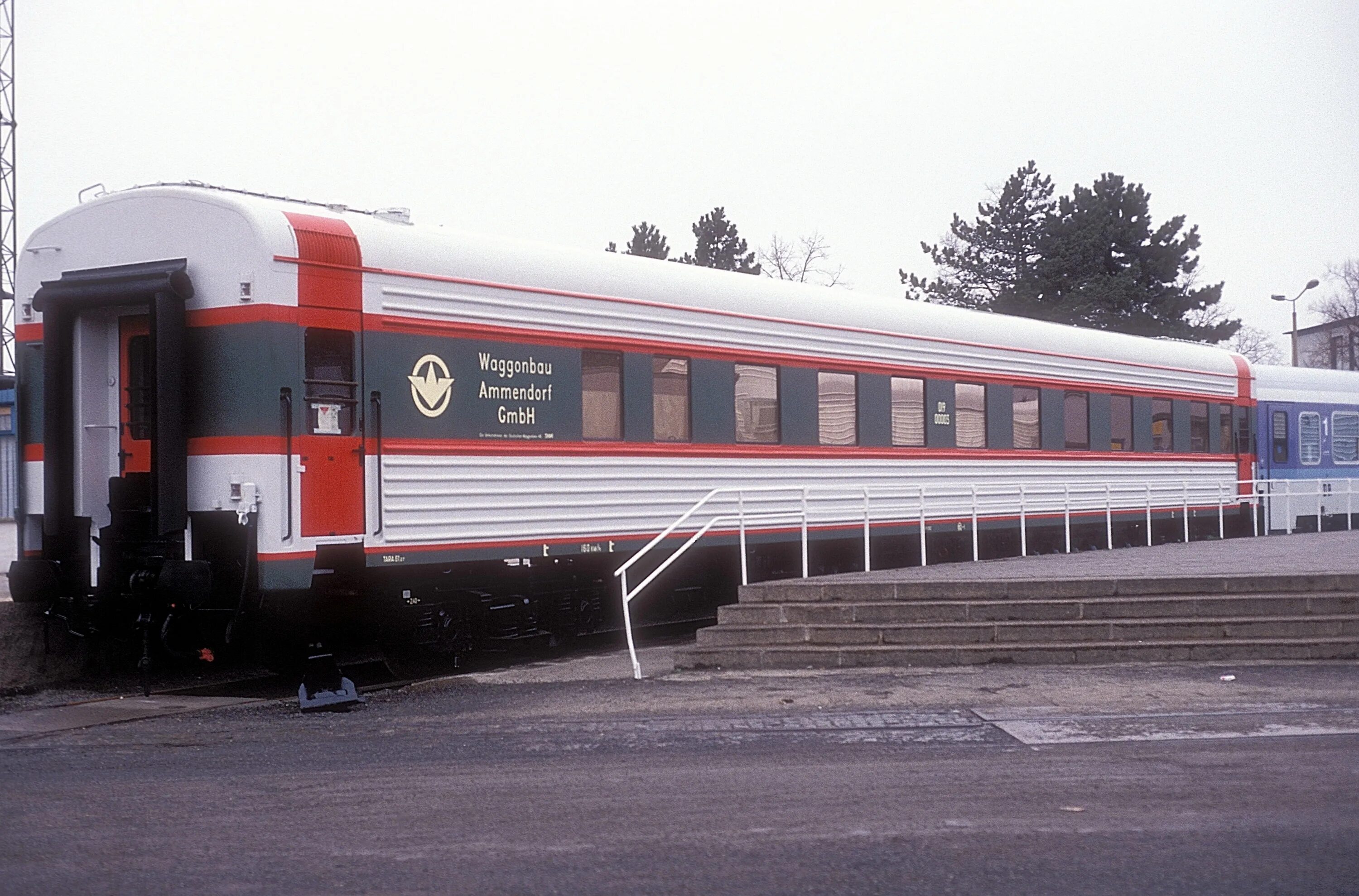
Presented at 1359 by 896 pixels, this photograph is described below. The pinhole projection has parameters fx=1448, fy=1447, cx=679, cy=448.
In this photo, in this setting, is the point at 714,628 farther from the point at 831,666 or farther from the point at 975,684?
the point at 975,684

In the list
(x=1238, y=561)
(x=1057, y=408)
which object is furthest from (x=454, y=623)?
(x=1057, y=408)

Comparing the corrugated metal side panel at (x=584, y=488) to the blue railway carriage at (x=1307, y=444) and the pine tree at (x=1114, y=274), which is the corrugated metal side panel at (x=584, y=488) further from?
the pine tree at (x=1114, y=274)

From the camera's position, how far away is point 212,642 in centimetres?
1048

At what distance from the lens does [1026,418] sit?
1838cm

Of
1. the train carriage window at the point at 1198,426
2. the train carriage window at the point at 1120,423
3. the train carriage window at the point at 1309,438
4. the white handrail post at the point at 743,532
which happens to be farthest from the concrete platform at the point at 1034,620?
the train carriage window at the point at 1309,438

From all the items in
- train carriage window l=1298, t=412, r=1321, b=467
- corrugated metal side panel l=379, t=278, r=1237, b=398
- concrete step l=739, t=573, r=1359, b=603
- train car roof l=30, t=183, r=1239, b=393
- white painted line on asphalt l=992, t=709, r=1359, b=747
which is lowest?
A: white painted line on asphalt l=992, t=709, r=1359, b=747

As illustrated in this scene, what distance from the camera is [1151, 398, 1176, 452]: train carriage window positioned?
20969 millimetres

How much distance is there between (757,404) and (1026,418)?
5409 millimetres

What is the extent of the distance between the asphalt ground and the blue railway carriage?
14.1 m

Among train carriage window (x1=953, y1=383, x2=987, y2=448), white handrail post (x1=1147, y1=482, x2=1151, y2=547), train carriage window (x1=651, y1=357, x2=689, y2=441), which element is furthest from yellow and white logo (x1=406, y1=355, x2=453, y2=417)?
white handrail post (x1=1147, y1=482, x2=1151, y2=547)

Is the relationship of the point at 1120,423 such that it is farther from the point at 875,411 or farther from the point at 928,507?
the point at 875,411

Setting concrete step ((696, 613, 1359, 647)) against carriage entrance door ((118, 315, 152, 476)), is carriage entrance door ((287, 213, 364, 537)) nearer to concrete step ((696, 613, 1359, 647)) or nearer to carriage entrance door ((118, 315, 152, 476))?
carriage entrance door ((118, 315, 152, 476))

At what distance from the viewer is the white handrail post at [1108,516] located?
1900 cm

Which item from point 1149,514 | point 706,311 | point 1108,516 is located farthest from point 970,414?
point 706,311
